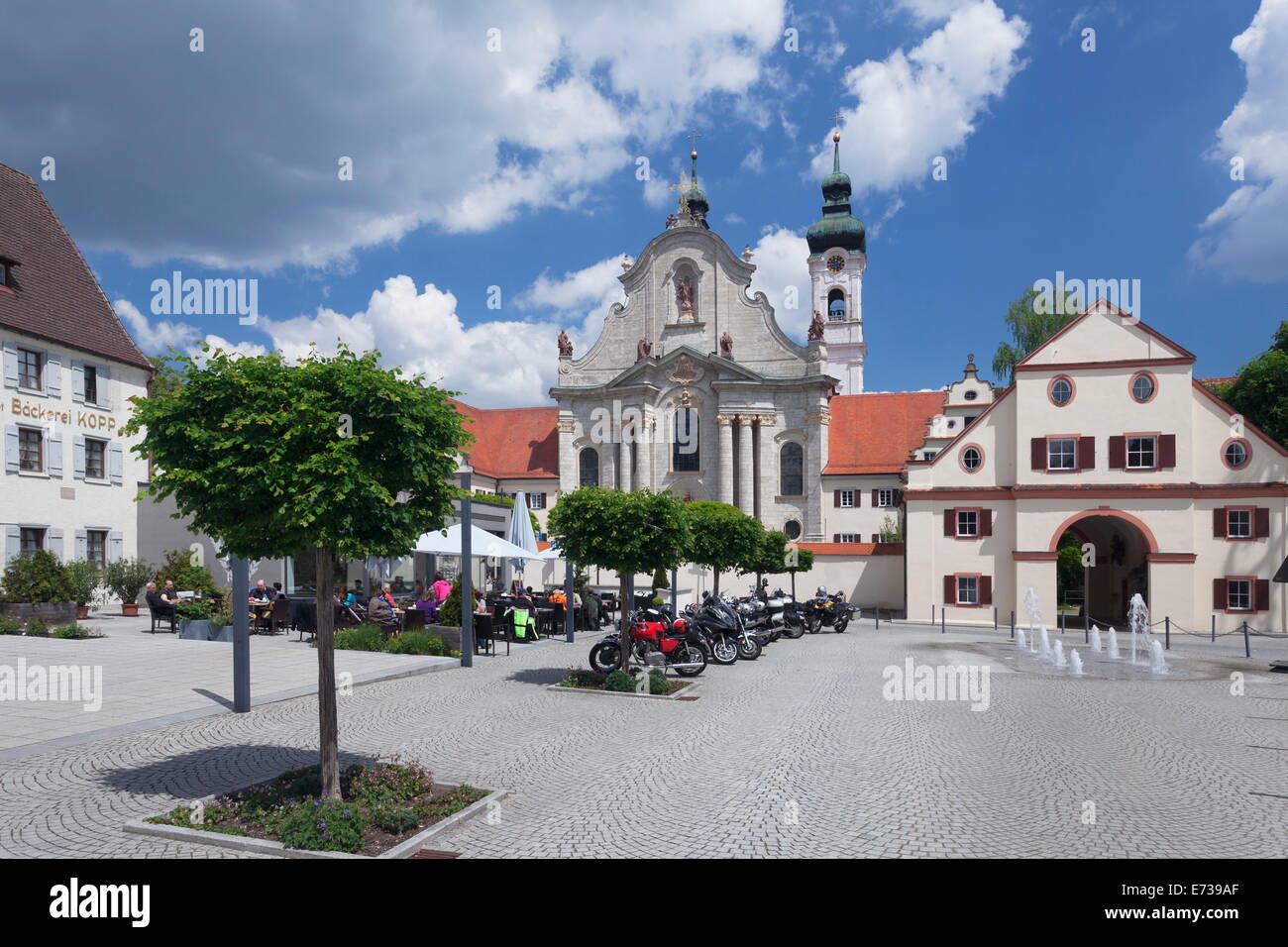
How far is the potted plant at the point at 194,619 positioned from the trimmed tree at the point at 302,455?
1499 cm

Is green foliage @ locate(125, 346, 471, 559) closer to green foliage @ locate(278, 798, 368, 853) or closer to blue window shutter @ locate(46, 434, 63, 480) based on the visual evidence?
green foliage @ locate(278, 798, 368, 853)

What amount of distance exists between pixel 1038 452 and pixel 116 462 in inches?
1340

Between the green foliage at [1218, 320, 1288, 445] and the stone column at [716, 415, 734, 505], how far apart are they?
2537cm

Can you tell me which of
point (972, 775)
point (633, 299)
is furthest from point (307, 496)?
point (633, 299)

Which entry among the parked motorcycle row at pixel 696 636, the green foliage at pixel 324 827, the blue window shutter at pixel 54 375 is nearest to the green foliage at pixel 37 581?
the blue window shutter at pixel 54 375

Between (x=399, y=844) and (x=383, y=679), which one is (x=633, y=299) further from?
(x=399, y=844)

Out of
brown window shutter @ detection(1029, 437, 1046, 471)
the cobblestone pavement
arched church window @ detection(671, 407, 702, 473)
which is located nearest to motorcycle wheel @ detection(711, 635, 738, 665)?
the cobblestone pavement

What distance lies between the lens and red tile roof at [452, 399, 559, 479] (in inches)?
2354

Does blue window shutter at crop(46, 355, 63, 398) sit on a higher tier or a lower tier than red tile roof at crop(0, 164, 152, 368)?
lower

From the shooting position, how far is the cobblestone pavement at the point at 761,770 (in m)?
6.86

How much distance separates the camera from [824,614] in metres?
28.3

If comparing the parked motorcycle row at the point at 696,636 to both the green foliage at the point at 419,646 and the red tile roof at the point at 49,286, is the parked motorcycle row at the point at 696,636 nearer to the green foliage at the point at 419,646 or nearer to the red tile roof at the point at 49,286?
the green foliage at the point at 419,646

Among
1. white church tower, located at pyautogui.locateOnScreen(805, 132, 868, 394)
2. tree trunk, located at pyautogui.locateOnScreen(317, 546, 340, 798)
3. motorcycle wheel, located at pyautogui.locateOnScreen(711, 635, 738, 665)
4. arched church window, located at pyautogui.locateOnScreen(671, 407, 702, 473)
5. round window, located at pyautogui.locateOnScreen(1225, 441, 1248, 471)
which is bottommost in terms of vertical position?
motorcycle wheel, located at pyautogui.locateOnScreen(711, 635, 738, 665)
